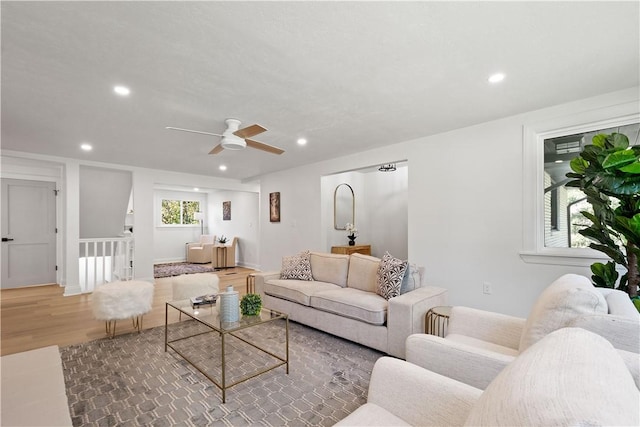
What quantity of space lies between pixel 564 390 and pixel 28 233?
783 cm

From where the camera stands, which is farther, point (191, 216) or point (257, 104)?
point (191, 216)

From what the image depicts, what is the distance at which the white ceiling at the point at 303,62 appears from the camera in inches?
64.6

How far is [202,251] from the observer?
28.7 ft

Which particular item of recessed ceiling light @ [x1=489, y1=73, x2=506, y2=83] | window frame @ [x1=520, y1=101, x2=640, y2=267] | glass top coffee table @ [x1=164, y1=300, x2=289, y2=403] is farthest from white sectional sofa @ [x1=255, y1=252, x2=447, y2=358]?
recessed ceiling light @ [x1=489, y1=73, x2=506, y2=83]

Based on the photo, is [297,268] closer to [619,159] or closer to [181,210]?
[619,159]

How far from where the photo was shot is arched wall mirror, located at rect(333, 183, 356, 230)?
19.4 feet

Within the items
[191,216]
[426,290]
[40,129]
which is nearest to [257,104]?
[426,290]

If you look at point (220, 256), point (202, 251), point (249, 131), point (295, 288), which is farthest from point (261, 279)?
point (202, 251)

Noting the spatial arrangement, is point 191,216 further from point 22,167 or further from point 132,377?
point 132,377

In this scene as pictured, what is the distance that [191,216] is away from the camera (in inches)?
384

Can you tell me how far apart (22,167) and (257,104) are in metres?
5.57

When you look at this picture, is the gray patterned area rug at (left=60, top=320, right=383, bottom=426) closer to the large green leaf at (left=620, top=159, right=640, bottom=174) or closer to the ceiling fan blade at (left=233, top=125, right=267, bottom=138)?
the ceiling fan blade at (left=233, top=125, right=267, bottom=138)

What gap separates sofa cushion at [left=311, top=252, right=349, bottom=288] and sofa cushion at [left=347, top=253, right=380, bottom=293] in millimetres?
85

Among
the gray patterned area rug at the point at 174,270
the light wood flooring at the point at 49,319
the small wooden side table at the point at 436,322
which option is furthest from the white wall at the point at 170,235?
the small wooden side table at the point at 436,322
